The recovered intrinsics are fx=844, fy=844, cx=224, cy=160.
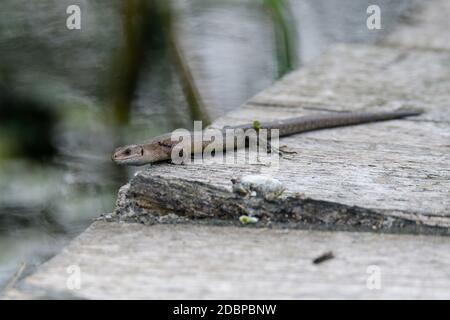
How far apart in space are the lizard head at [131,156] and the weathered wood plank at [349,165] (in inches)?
15.4

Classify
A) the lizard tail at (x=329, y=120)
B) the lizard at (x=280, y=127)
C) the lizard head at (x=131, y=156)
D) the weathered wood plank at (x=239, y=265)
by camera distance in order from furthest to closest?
the lizard tail at (x=329, y=120) → the lizard head at (x=131, y=156) → the lizard at (x=280, y=127) → the weathered wood plank at (x=239, y=265)

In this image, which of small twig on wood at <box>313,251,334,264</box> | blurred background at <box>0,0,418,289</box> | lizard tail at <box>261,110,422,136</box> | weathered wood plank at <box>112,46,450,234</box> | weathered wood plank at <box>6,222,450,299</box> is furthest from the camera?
blurred background at <box>0,0,418,289</box>

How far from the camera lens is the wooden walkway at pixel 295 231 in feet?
5.71

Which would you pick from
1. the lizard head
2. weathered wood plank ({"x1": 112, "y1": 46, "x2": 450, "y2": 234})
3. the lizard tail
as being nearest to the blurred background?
weathered wood plank ({"x1": 112, "y1": 46, "x2": 450, "y2": 234})

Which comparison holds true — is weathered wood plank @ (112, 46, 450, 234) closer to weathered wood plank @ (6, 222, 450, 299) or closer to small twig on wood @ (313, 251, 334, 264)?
weathered wood plank @ (6, 222, 450, 299)

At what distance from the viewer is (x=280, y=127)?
3.35 m

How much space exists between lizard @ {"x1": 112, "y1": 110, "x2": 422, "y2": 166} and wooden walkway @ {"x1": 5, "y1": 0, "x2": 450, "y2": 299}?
68 mm

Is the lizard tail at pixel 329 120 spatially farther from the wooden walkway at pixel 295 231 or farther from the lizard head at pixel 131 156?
the lizard head at pixel 131 156

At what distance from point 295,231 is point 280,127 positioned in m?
1.27

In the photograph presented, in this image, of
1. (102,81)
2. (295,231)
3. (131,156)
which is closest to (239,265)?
(295,231)

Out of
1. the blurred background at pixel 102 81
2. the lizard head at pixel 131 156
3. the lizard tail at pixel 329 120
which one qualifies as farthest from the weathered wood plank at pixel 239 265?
the blurred background at pixel 102 81

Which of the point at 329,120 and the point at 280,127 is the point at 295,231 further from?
the point at 329,120

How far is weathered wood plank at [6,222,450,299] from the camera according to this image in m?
1.70

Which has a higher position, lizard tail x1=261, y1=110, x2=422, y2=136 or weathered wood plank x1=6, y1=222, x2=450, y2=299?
lizard tail x1=261, y1=110, x2=422, y2=136
